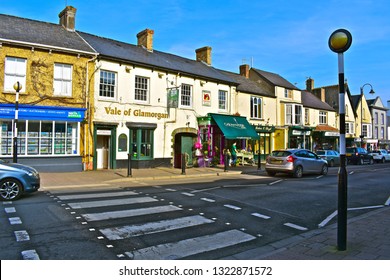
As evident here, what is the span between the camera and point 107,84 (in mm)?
17672

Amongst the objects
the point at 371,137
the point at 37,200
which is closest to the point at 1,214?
the point at 37,200

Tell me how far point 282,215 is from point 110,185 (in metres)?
7.55

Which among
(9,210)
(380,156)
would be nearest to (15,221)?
(9,210)

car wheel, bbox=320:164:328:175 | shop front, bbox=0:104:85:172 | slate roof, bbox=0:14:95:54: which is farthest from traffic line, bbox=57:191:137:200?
car wheel, bbox=320:164:328:175

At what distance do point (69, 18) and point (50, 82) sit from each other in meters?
5.52

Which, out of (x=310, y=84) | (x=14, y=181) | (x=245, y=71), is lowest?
(x=14, y=181)

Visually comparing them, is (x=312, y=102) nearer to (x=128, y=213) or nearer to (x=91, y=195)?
(x=91, y=195)

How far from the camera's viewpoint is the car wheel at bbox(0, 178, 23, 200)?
8.53m

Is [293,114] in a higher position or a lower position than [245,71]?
lower

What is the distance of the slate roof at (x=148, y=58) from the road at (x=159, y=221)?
34.3 feet

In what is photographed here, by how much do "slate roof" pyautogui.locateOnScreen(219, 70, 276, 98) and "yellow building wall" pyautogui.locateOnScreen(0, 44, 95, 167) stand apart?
1330 cm

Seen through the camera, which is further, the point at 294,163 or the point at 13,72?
the point at 294,163

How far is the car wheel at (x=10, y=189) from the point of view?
28.0 feet

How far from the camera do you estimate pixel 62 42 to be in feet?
54.7
